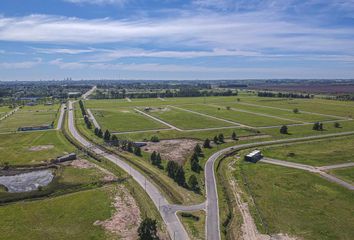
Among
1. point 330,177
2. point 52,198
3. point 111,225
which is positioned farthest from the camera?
point 330,177

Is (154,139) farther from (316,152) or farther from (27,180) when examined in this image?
(316,152)

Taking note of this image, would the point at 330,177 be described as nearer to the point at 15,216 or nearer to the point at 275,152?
the point at 275,152

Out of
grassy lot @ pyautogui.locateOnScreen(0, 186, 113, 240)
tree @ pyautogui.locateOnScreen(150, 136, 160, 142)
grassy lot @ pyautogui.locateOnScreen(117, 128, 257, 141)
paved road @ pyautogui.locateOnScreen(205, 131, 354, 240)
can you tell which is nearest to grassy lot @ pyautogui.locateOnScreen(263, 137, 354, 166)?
→ paved road @ pyautogui.locateOnScreen(205, 131, 354, 240)

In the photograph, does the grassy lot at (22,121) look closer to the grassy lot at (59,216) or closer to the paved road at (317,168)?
the grassy lot at (59,216)

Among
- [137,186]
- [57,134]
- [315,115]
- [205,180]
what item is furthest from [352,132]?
[57,134]

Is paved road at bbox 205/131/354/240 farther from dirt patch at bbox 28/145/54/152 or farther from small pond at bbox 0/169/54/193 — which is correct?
dirt patch at bbox 28/145/54/152

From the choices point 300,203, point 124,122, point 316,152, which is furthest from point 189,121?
point 300,203
